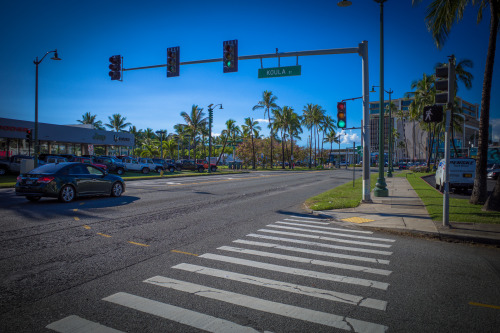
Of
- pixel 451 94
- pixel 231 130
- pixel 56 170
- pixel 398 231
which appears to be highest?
pixel 231 130

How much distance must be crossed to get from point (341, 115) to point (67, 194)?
11319 mm

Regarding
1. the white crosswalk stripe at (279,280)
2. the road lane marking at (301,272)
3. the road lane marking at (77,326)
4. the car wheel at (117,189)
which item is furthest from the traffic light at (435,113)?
the car wheel at (117,189)

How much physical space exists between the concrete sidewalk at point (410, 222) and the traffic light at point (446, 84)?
321 centimetres

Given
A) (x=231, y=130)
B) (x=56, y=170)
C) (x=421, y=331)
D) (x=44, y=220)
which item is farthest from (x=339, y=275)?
(x=231, y=130)

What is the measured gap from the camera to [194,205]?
11336 mm

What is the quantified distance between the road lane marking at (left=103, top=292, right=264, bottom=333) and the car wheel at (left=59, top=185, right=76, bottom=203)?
8.92 m

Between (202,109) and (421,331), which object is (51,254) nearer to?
(421,331)

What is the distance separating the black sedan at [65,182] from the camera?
1070cm

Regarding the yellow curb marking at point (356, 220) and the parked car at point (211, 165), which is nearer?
the yellow curb marking at point (356, 220)

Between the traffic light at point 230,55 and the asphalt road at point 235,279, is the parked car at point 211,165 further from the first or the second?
the asphalt road at point 235,279

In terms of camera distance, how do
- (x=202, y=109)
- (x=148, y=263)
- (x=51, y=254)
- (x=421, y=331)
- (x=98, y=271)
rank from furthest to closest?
(x=202, y=109)
(x=51, y=254)
(x=148, y=263)
(x=98, y=271)
(x=421, y=331)

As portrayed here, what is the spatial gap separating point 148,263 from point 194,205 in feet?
21.1

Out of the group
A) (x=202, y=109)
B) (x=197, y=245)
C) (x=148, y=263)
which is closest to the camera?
(x=148, y=263)

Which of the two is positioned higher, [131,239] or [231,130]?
[231,130]
